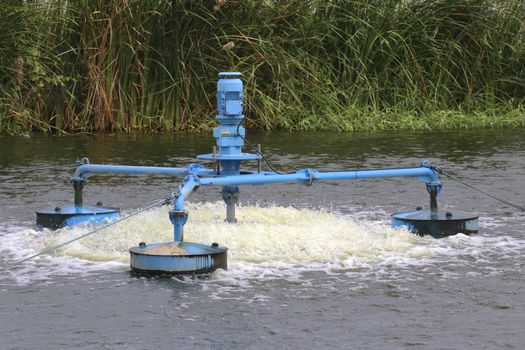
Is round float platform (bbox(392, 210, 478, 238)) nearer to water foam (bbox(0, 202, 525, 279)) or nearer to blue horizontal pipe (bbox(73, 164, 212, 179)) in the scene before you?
water foam (bbox(0, 202, 525, 279))

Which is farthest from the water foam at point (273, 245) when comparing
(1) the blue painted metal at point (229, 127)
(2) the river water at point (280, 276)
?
(1) the blue painted metal at point (229, 127)

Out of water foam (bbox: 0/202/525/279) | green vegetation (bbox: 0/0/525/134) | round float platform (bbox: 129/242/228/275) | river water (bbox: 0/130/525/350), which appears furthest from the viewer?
green vegetation (bbox: 0/0/525/134)

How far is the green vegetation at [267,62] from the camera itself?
17.8 meters

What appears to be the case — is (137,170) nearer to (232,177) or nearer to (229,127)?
(229,127)

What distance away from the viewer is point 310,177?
923cm

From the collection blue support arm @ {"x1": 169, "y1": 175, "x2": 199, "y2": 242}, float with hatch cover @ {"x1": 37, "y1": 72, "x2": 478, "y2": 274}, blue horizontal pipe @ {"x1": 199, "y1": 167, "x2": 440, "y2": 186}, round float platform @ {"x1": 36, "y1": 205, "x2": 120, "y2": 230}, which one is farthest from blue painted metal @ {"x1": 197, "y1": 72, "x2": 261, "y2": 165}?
blue support arm @ {"x1": 169, "y1": 175, "x2": 199, "y2": 242}

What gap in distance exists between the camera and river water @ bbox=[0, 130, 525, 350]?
6.49 meters

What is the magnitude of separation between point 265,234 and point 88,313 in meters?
2.28

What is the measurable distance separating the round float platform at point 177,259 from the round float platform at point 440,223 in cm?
218

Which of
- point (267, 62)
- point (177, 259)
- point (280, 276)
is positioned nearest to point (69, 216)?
point (177, 259)

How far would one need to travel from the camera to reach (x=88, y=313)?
698 centimetres

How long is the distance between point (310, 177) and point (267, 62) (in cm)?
942

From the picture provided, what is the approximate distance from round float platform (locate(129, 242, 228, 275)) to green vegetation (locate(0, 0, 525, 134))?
877cm

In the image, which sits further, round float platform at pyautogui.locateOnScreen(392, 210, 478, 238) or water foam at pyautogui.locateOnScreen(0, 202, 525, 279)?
round float platform at pyautogui.locateOnScreen(392, 210, 478, 238)
